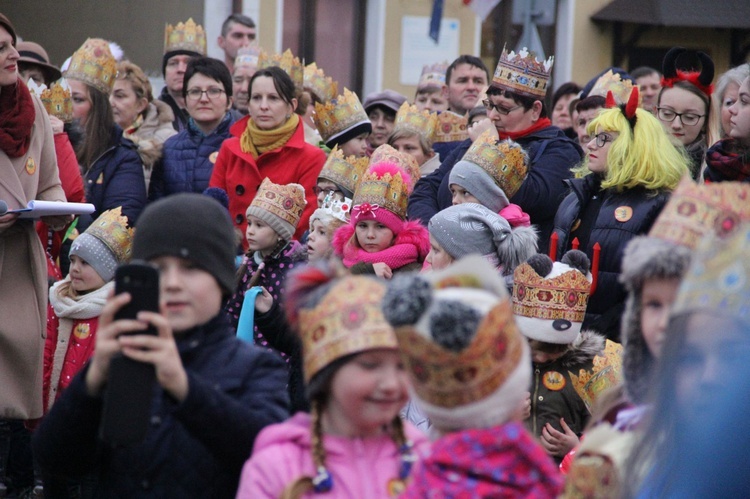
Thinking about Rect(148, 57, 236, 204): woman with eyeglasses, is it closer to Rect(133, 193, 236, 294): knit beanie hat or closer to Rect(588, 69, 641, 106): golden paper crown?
Rect(588, 69, 641, 106): golden paper crown

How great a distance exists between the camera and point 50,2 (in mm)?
13781

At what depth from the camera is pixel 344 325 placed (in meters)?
2.63

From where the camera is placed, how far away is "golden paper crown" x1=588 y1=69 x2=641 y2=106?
744cm

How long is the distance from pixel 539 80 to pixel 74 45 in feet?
28.8

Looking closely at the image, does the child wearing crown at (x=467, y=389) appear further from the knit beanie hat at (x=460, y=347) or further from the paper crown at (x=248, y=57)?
the paper crown at (x=248, y=57)

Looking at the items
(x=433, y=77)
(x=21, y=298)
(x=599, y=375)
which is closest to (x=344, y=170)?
(x=21, y=298)

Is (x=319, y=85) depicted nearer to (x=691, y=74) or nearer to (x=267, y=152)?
(x=267, y=152)

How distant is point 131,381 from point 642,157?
3342 millimetres

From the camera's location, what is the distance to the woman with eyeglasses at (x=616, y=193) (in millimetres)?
5250

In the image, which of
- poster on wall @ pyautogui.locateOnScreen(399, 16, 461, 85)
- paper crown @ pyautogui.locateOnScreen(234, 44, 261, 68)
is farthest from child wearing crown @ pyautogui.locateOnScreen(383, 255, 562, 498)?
poster on wall @ pyautogui.locateOnScreen(399, 16, 461, 85)

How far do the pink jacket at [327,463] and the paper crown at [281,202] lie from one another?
3484mm

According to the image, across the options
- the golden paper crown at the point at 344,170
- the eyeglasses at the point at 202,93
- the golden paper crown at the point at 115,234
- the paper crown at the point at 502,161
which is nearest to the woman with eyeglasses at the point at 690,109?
the paper crown at the point at 502,161

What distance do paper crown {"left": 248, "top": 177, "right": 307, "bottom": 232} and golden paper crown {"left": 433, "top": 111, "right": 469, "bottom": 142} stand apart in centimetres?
227

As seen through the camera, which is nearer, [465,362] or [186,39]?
[465,362]
